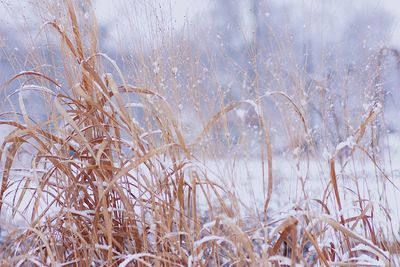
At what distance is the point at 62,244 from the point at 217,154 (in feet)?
1.01

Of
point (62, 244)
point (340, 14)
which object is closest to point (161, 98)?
point (62, 244)

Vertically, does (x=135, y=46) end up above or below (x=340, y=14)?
below

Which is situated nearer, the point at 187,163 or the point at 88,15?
the point at 187,163

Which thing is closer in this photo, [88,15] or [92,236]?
[92,236]

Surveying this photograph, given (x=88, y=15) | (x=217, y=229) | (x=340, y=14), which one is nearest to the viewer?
(x=217, y=229)

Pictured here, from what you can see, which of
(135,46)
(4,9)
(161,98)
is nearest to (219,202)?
(161,98)

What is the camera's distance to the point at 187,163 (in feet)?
3.11

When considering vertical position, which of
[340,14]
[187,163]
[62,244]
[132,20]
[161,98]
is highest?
[340,14]

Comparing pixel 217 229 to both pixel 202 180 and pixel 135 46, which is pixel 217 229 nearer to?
pixel 202 180

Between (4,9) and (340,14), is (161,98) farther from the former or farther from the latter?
(340,14)

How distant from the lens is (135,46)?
1.03m

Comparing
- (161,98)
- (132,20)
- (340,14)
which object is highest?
(340,14)

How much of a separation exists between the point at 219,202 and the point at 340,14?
4.30m

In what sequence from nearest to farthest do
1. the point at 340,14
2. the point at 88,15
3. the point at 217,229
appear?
the point at 217,229 → the point at 88,15 → the point at 340,14
